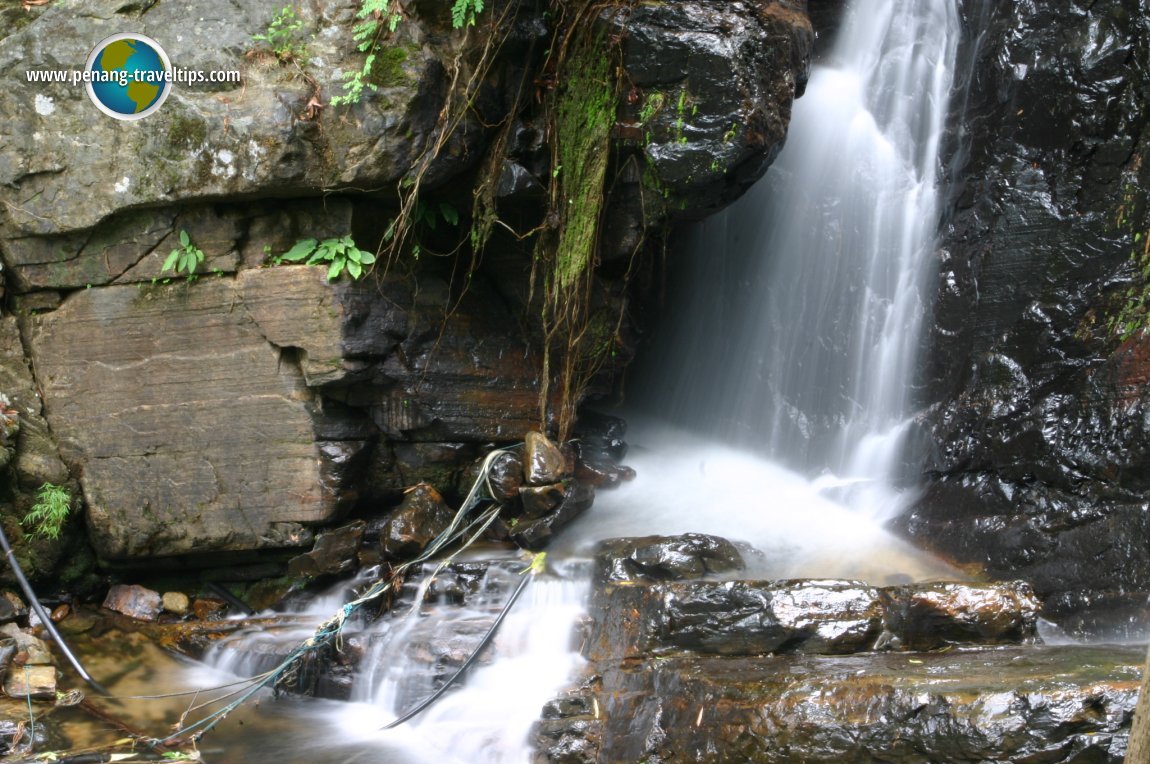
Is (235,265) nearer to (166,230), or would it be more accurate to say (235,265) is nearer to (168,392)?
(166,230)

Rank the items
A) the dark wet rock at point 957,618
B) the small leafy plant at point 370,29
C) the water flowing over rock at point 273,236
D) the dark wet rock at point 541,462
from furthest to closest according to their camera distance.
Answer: the dark wet rock at point 541,462, the water flowing over rock at point 273,236, the small leafy plant at point 370,29, the dark wet rock at point 957,618

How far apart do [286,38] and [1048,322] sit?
563 cm

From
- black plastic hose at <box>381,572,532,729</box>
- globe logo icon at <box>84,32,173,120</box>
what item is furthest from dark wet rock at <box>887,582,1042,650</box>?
globe logo icon at <box>84,32,173,120</box>

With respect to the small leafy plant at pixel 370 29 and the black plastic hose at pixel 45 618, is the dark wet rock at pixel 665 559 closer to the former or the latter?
the black plastic hose at pixel 45 618

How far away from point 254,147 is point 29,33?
1.74 metres

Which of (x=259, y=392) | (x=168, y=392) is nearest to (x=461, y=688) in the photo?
(x=259, y=392)

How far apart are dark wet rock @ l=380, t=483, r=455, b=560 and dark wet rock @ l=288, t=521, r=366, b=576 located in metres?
0.22

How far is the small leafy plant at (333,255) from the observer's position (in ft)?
20.8

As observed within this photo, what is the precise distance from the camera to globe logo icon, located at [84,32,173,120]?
619cm

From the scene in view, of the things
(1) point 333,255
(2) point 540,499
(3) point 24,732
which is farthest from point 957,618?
(3) point 24,732

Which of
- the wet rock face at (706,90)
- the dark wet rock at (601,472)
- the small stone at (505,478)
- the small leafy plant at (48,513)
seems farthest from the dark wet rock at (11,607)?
the wet rock face at (706,90)

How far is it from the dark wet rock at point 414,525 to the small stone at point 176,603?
63.5 inches

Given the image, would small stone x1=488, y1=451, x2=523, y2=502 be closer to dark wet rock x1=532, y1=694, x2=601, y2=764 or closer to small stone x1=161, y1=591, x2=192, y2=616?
dark wet rock x1=532, y1=694, x2=601, y2=764

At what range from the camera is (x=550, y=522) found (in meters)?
6.77
